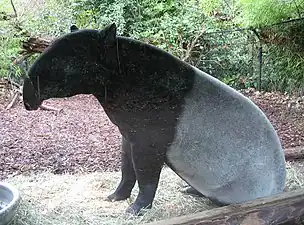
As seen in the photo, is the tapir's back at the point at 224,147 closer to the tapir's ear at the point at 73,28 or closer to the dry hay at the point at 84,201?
the dry hay at the point at 84,201

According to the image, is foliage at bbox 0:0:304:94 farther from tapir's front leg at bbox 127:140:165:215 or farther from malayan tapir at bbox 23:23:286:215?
tapir's front leg at bbox 127:140:165:215

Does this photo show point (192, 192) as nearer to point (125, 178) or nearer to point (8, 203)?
point (125, 178)

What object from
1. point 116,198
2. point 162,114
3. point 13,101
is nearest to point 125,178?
point 116,198

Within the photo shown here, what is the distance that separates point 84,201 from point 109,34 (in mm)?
460

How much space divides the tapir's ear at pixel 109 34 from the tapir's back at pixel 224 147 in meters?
0.24

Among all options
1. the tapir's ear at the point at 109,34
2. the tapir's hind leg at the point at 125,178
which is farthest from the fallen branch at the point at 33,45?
the tapir's hind leg at the point at 125,178

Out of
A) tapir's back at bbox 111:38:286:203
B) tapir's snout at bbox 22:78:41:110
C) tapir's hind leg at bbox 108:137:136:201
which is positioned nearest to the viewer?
tapir's snout at bbox 22:78:41:110

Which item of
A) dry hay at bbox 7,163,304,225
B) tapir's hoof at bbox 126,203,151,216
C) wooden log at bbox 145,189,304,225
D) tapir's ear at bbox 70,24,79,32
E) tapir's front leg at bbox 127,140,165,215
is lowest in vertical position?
dry hay at bbox 7,163,304,225

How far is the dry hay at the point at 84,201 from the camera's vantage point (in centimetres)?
110

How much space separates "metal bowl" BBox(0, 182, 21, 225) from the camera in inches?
36.6

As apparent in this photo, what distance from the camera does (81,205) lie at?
1146mm

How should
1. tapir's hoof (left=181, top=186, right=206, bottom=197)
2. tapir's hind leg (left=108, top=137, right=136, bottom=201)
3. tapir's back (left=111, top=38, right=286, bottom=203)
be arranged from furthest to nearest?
tapir's hoof (left=181, top=186, right=206, bottom=197) < tapir's hind leg (left=108, top=137, right=136, bottom=201) < tapir's back (left=111, top=38, right=286, bottom=203)

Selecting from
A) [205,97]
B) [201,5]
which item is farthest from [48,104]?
[201,5]

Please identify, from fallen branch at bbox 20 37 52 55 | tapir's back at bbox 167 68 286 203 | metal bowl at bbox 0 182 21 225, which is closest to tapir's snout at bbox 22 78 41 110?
fallen branch at bbox 20 37 52 55
